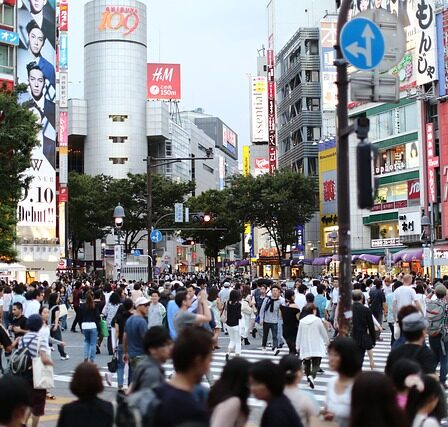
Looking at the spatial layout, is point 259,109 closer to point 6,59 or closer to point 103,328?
point 6,59

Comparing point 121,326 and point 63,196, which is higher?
point 63,196

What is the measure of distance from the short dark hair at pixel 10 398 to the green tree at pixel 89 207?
60194mm

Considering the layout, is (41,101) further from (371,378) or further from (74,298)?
(371,378)

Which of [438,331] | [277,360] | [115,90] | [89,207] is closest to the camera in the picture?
[438,331]

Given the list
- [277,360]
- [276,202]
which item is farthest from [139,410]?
[276,202]

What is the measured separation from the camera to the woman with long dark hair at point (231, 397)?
5301 mm

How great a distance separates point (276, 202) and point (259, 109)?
45363 millimetres

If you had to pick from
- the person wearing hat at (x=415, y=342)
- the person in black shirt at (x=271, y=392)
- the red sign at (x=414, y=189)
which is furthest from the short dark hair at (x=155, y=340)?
the red sign at (x=414, y=189)

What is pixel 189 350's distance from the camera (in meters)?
4.91

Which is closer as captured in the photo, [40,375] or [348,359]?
[348,359]

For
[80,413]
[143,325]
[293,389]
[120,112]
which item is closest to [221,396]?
[293,389]

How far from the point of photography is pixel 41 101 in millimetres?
56969

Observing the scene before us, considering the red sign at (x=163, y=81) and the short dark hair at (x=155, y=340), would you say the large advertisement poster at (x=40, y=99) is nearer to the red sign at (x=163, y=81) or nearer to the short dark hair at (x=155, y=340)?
the short dark hair at (x=155, y=340)

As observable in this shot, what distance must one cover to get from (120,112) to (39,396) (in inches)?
3738
